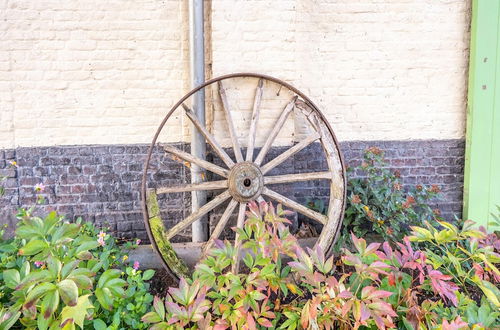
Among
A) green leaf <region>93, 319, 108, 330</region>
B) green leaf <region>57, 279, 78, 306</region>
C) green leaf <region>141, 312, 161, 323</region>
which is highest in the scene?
green leaf <region>57, 279, 78, 306</region>

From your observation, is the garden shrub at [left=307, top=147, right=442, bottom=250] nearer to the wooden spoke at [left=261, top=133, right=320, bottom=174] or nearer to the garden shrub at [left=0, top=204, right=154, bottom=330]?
the wooden spoke at [left=261, top=133, right=320, bottom=174]

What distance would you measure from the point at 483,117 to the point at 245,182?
6.79 ft

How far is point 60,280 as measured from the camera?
1.34 meters

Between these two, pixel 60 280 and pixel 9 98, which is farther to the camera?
pixel 9 98

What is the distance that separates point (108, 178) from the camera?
3.13 metres

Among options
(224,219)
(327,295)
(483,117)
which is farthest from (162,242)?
(483,117)

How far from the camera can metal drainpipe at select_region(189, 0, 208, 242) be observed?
2.92 m

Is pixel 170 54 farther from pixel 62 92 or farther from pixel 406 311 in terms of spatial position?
pixel 406 311

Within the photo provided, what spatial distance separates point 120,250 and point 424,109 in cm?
268

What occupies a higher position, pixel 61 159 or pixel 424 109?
pixel 424 109

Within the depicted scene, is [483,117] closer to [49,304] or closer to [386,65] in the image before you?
[386,65]

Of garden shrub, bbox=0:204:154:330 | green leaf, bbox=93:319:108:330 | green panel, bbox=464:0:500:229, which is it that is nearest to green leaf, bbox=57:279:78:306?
garden shrub, bbox=0:204:154:330

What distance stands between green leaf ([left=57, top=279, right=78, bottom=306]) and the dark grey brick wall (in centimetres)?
181

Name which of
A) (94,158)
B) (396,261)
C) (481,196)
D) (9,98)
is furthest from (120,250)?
(481,196)
